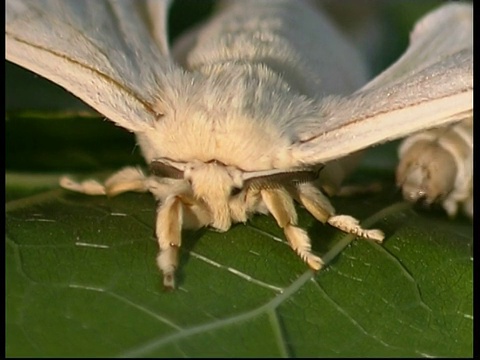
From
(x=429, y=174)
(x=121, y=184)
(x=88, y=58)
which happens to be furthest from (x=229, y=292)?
(x=429, y=174)

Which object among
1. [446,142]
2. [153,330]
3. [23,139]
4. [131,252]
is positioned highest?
[23,139]

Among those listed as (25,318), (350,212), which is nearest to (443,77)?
(350,212)

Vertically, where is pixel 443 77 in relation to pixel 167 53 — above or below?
below

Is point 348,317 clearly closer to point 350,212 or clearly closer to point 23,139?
point 350,212

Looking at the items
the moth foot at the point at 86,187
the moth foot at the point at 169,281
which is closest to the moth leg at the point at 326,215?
the moth foot at the point at 169,281

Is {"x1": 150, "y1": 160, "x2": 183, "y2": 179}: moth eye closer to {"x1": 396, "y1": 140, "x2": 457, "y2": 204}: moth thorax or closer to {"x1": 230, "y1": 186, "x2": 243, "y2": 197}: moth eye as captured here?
{"x1": 230, "y1": 186, "x2": 243, "y2": 197}: moth eye

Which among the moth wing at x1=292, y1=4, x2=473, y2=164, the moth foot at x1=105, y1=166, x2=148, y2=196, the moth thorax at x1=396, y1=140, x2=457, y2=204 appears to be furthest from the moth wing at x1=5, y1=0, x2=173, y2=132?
the moth thorax at x1=396, y1=140, x2=457, y2=204

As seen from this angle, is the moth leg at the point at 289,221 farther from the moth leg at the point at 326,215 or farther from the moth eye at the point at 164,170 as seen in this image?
the moth eye at the point at 164,170

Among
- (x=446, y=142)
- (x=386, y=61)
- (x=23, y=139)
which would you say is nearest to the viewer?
(x=446, y=142)
